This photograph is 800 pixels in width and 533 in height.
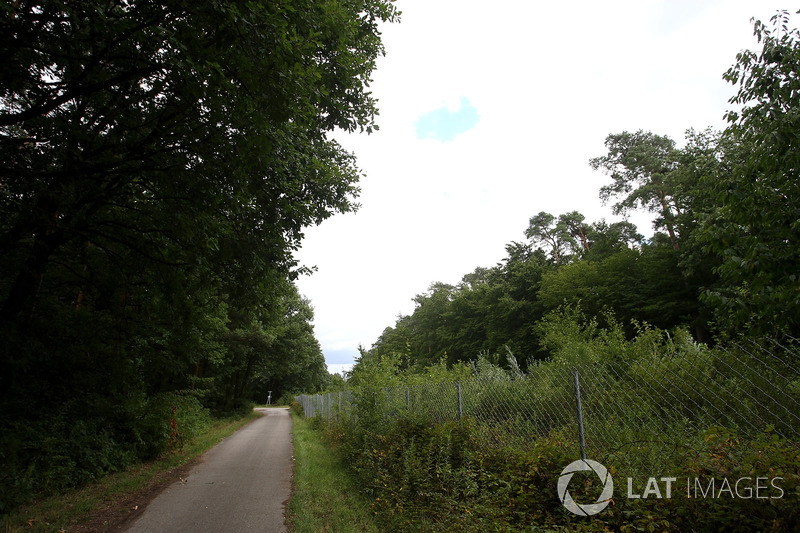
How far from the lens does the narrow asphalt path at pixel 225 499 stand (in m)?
4.79

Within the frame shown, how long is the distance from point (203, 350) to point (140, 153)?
32.1 feet

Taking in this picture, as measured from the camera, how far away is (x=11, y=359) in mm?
5781

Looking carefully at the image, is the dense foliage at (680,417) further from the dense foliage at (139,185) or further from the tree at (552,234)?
the tree at (552,234)

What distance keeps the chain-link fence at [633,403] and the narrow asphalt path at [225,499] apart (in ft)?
7.84

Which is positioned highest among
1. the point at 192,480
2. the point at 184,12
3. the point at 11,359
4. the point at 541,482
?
the point at 184,12

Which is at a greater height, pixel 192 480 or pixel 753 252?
pixel 753 252

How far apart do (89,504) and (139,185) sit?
5.19 meters

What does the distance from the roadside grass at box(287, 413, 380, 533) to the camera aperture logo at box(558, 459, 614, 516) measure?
2418mm

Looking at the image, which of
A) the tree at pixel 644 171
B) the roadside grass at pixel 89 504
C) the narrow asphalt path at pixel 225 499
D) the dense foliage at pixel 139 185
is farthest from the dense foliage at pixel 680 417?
the tree at pixel 644 171

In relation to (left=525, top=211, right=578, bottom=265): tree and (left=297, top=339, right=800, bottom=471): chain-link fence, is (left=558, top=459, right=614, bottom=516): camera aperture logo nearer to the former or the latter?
(left=297, top=339, right=800, bottom=471): chain-link fence

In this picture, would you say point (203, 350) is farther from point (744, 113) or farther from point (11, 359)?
point (744, 113)

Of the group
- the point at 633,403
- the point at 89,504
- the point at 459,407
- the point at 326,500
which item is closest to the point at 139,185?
the point at 89,504

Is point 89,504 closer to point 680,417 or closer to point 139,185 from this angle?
point 139,185

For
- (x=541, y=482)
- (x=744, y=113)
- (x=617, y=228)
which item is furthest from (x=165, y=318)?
(x=617, y=228)
